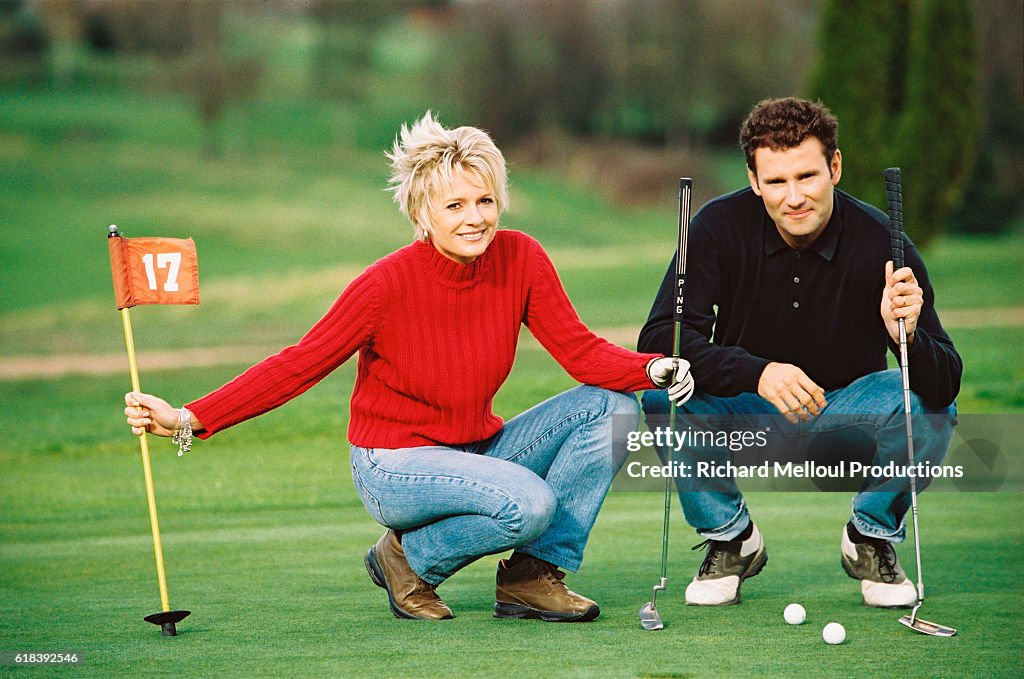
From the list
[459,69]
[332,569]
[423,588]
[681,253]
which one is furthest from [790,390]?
[459,69]

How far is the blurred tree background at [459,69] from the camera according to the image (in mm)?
29938

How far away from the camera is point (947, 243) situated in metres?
24.4

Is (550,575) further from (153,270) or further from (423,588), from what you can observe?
(153,270)

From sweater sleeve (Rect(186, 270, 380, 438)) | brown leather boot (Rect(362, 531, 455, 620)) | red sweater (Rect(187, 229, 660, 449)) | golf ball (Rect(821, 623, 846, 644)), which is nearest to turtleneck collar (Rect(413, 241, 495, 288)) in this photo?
red sweater (Rect(187, 229, 660, 449))

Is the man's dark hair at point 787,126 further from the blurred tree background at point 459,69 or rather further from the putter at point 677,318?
the blurred tree background at point 459,69

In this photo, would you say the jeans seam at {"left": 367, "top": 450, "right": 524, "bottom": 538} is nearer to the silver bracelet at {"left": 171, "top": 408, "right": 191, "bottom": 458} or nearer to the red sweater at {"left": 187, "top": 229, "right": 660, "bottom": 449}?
the red sweater at {"left": 187, "top": 229, "right": 660, "bottom": 449}

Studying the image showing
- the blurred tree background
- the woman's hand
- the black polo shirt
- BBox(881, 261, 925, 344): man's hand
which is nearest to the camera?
the woman's hand

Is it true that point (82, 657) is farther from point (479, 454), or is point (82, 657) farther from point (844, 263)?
point (844, 263)

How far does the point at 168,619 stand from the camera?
3744mm

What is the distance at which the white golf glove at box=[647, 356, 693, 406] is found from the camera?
4.03 meters

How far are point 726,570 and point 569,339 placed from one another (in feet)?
2.66

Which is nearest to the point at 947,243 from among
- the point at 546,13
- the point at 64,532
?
the point at 546,13

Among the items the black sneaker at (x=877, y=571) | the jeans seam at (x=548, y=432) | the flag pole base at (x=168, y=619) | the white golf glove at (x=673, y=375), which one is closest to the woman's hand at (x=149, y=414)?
the flag pole base at (x=168, y=619)

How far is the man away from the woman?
0.76ft
